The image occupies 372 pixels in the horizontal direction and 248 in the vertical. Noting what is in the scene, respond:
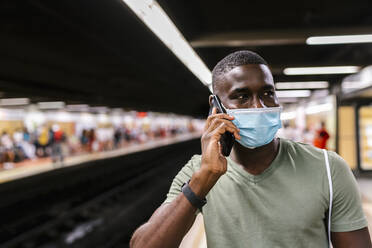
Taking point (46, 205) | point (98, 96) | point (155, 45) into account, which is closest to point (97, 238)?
point (46, 205)

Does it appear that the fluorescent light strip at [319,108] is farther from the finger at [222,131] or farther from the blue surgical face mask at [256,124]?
the finger at [222,131]

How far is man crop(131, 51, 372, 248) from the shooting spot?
118cm

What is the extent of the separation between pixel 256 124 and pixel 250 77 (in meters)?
0.22

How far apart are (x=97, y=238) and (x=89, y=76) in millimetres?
8289

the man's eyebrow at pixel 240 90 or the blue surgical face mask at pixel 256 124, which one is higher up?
the man's eyebrow at pixel 240 90

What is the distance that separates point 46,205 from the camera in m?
10.7

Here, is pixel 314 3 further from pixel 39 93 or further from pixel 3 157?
pixel 3 157

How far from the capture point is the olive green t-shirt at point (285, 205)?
1.18m

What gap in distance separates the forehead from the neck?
277mm

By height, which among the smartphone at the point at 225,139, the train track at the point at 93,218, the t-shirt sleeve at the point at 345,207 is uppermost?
→ the smartphone at the point at 225,139

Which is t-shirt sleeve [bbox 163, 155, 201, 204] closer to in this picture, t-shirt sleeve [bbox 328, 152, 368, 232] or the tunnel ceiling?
t-shirt sleeve [bbox 328, 152, 368, 232]

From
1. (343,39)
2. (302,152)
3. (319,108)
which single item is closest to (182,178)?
(302,152)

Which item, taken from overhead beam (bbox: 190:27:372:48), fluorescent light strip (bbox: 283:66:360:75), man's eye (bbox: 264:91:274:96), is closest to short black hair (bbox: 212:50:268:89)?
man's eye (bbox: 264:91:274:96)

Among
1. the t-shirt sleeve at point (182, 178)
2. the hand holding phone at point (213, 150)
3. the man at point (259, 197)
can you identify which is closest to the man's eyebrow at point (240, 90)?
the man at point (259, 197)
